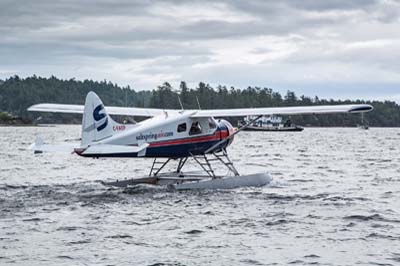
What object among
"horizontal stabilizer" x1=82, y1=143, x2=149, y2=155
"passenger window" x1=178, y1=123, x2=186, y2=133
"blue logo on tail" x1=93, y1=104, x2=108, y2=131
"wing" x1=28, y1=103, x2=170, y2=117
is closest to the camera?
"horizontal stabilizer" x1=82, y1=143, x2=149, y2=155

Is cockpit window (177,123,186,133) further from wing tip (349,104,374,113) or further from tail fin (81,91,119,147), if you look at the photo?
wing tip (349,104,374,113)

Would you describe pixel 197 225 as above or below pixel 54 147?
below

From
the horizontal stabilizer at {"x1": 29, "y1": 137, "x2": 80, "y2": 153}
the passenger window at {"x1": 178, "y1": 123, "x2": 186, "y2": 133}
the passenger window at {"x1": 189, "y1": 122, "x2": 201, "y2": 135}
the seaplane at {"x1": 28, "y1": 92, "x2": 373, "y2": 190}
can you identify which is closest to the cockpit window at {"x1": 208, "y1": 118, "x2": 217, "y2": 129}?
the seaplane at {"x1": 28, "y1": 92, "x2": 373, "y2": 190}

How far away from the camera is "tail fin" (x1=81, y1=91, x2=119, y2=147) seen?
1789 centimetres

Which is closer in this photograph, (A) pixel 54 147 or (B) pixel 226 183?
(A) pixel 54 147

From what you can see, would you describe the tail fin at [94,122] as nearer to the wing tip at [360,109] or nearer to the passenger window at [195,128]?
the passenger window at [195,128]

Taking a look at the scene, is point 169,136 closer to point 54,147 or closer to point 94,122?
point 94,122

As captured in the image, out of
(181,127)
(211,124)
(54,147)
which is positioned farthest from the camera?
(211,124)

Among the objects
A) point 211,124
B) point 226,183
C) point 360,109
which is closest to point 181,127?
point 211,124

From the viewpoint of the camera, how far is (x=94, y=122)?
18.0m

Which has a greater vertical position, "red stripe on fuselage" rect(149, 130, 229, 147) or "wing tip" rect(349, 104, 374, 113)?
"wing tip" rect(349, 104, 374, 113)

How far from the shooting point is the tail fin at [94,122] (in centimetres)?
1789

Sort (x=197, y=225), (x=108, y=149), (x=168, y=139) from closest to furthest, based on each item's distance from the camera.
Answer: (x=197, y=225), (x=108, y=149), (x=168, y=139)

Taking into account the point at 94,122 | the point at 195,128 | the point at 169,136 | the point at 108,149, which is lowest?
the point at 108,149
